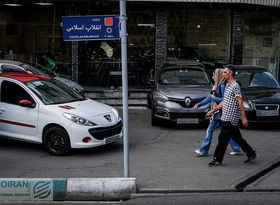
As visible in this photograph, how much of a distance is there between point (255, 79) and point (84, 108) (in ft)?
19.5

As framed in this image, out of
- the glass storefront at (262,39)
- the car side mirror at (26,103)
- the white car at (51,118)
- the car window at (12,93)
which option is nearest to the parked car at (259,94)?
the white car at (51,118)

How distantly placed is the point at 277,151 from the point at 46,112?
4.91 m

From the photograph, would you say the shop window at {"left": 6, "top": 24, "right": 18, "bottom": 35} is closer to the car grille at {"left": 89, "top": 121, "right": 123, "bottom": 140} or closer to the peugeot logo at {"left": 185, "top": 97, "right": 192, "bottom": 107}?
the peugeot logo at {"left": 185, "top": 97, "right": 192, "bottom": 107}

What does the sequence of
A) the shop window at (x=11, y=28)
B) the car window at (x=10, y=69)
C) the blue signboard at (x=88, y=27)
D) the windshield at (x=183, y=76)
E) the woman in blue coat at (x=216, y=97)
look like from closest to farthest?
the blue signboard at (x=88, y=27) < the woman in blue coat at (x=216, y=97) < the windshield at (x=183, y=76) < the car window at (x=10, y=69) < the shop window at (x=11, y=28)

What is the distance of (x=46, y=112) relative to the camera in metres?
9.56

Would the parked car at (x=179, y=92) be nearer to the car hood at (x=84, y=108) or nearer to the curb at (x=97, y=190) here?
the car hood at (x=84, y=108)

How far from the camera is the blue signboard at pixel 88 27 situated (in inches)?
283

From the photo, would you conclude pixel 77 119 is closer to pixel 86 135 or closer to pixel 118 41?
pixel 86 135

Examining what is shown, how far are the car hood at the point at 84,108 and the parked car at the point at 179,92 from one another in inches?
96.8

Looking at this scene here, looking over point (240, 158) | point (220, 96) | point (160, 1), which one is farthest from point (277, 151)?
point (160, 1)

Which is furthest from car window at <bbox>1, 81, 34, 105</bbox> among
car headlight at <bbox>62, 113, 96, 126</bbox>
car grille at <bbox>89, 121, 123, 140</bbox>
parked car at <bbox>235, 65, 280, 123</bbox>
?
parked car at <bbox>235, 65, 280, 123</bbox>

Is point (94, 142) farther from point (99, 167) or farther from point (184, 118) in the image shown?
point (184, 118)

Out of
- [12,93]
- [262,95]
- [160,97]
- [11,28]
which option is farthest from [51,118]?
[11,28]

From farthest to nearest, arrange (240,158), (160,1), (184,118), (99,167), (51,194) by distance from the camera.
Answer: (160,1) → (184,118) → (240,158) → (99,167) → (51,194)
